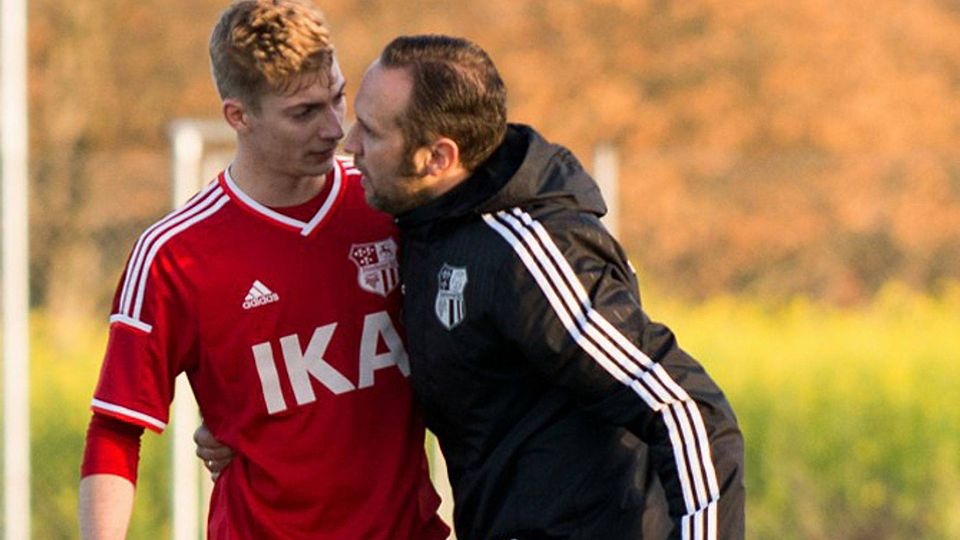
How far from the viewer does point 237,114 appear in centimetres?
361

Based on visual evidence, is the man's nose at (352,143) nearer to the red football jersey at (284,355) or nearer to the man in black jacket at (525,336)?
the man in black jacket at (525,336)

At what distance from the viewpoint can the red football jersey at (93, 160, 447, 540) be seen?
11.6 ft

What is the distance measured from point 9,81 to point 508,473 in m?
4.84

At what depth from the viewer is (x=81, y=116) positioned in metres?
15.0

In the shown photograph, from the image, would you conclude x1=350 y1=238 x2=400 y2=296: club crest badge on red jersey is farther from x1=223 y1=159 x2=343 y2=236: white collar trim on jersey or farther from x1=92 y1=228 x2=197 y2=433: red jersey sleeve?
x1=92 y1=228 x2=197 y2=433: red jersey sleeve

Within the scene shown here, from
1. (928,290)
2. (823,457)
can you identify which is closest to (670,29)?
(928,290)

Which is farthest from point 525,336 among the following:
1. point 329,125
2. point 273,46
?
point 273,46

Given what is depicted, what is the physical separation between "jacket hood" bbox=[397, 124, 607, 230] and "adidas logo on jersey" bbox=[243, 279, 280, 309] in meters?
0.33

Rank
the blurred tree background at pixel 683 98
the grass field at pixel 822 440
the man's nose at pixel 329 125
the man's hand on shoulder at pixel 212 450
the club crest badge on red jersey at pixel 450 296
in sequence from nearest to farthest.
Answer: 1. the club crest badge on red jersey at pixel 450 296
2. the man's nose at pixel 329 125
3. the man's hand on shoulder at pixel 212 450
4. the grass field at pixel 822 440
5. the blurred tree background at pixel 683 98

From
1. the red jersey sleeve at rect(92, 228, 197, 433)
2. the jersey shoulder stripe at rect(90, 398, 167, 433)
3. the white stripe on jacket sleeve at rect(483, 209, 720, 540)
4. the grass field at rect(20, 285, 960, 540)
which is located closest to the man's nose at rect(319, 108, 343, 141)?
the red jersey sleeve at rect(92, 228, 197, 433)

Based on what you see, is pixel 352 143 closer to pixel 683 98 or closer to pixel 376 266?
pixel 376 266

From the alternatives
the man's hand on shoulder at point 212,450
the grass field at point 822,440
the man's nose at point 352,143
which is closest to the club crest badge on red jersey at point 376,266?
the man's nose at point 352,143

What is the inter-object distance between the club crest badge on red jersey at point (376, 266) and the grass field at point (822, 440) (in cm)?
469

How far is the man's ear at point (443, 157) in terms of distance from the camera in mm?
3352
